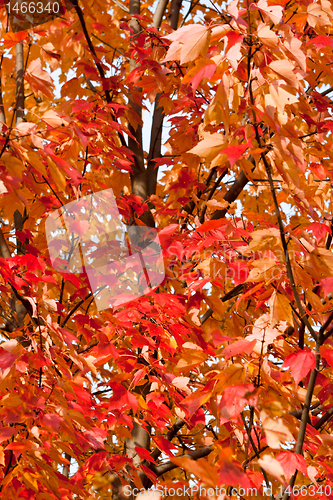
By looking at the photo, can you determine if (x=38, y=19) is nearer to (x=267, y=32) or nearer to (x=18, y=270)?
(x=18, y=270)

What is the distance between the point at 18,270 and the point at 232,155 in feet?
5.49

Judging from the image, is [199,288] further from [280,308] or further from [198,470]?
[198,470]

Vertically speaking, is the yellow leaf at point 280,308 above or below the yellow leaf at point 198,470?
above

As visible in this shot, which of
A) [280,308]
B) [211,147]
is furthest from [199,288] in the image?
[211,147]

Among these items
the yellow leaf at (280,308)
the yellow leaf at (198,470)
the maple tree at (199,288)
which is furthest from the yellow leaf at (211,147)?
the yellow leaf at (198,470)

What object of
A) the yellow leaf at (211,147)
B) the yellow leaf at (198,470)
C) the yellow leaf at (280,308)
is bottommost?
the yellow leaf at (198,470)

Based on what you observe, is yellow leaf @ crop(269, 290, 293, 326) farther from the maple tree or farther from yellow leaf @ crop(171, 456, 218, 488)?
yellow leaf @ crop(171, 456, 218, 488)

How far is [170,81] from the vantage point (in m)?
3.14

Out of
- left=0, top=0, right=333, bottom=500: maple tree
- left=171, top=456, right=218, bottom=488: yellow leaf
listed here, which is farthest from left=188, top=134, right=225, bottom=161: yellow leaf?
left=171, top=456, right=218, bottom=488: yellow leaf

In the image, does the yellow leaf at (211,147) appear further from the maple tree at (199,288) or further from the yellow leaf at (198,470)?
the yellow leaf at (198,470)

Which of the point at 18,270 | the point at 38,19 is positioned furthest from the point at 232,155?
the point at 38,19

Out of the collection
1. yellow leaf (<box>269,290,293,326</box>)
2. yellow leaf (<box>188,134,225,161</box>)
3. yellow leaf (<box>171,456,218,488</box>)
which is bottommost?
yellow leaf (<box>171,456,218,488</box>)

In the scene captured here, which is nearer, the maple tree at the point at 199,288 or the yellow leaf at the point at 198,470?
the yellow leaf at the point at 198,470

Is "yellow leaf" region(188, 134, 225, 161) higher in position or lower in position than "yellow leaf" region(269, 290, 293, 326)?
higher
